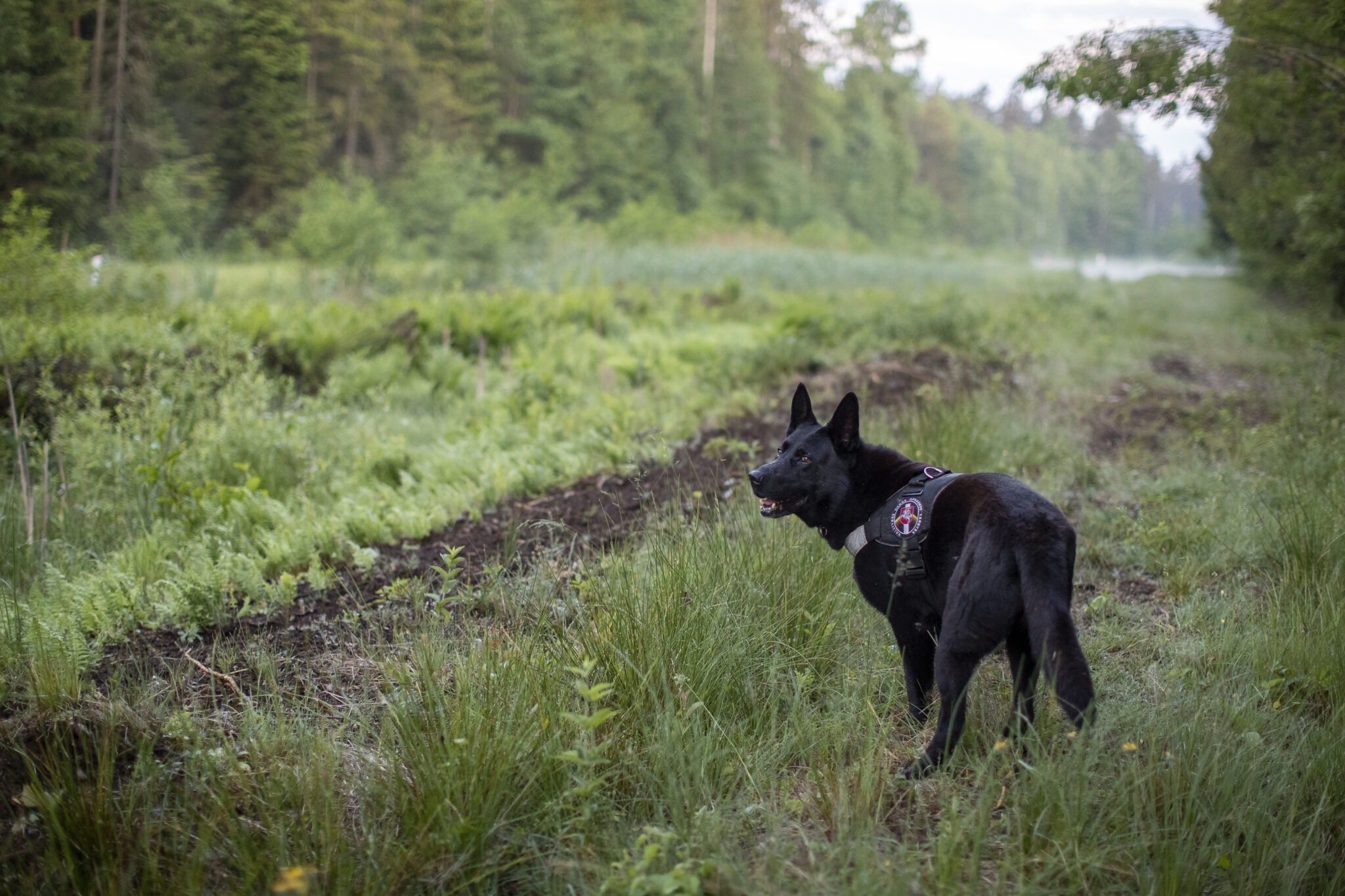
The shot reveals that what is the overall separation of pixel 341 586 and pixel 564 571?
1269 mm

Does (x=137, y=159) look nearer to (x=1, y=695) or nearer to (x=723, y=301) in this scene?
(x=723, y=301)

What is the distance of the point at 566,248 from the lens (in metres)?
→ 18.6

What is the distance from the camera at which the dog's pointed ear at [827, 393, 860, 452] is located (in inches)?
113

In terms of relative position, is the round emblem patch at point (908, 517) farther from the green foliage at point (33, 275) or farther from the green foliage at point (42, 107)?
the green foliage at point (42, 107)

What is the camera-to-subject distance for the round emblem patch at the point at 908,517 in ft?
8.48

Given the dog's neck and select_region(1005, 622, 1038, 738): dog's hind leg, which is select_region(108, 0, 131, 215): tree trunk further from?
select_region(1005, 622, 1038, 738): dog's hind leg

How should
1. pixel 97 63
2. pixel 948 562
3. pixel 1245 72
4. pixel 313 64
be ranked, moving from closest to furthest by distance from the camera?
1. pixel 948 562
2. pixel 1245 72
3. pixel 97 63
4. pixel 313 64

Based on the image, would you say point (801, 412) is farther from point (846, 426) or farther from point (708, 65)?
point (708, 65)

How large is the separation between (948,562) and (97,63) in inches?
466

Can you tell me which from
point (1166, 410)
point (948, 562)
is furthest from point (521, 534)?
point (1166, 410)

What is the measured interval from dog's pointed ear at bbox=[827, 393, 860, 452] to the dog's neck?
0.07 m

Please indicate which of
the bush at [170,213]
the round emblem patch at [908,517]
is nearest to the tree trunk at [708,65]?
the bush at [170,213]

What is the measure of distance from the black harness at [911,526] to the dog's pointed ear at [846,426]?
30cm

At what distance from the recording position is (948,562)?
2488 millimetres
